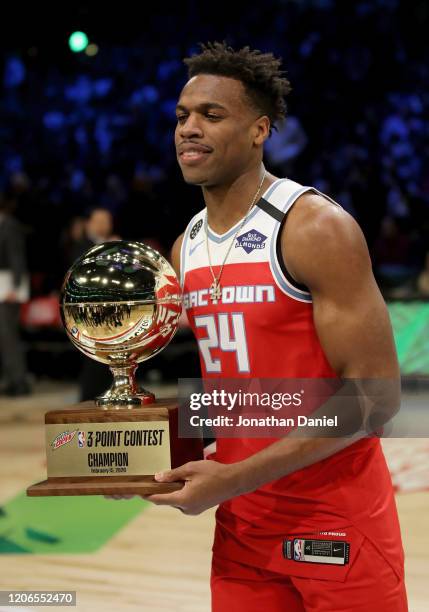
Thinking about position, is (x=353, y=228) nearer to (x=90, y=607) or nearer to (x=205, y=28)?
(x=90, y=607)

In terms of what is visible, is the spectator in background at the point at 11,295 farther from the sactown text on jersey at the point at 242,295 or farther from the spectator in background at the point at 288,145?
the sactown text on jersey at the point at 242,295

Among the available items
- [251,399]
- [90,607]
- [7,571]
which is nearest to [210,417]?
[251,399]

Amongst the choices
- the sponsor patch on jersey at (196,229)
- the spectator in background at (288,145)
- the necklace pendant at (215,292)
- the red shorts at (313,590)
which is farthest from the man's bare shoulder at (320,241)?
the spectator in background at (288,145)

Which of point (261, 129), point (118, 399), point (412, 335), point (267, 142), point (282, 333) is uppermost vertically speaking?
point (267, 142)

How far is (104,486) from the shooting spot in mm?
1662

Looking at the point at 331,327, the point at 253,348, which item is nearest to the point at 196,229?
the point at 253,348

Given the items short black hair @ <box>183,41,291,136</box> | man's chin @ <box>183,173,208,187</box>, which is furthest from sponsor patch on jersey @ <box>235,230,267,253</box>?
short black hair @ <box>183,41,291,136</box>

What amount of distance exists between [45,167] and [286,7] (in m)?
3.37

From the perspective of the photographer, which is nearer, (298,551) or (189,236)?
(298,551)

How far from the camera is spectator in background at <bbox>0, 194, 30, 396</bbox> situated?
310 inches

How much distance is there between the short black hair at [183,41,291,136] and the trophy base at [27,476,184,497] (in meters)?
0.75

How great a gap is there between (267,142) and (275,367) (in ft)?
24.5

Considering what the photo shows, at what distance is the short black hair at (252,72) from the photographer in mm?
1813

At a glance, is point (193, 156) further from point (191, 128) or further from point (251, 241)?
point (251, 241)
